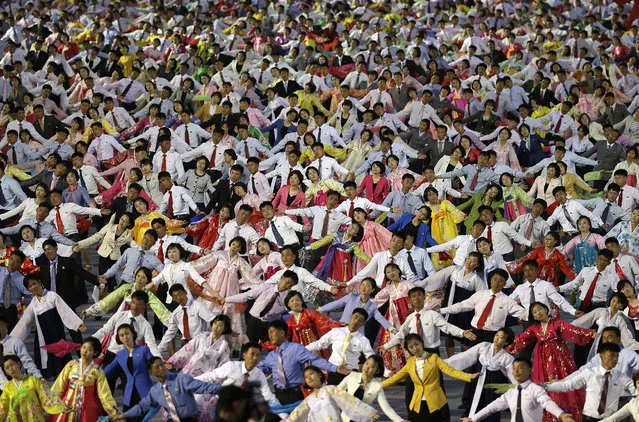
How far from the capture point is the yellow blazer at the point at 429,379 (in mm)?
12754

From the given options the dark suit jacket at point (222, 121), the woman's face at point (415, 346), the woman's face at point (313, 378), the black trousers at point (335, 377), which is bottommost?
the dark suit jacket at point (222, 121)

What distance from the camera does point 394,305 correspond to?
14.9 metres

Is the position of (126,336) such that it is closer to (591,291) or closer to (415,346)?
(415,346)

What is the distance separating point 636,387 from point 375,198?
8.02 metres

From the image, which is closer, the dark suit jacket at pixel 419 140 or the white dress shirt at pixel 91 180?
the white dress shirt at pixel 91 180

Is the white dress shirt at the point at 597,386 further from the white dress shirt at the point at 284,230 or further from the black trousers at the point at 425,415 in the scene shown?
the white dress shirt at the point at 284,230

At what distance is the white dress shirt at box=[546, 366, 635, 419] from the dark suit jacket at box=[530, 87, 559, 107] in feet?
43.9

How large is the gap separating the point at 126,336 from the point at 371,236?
5.20 metres

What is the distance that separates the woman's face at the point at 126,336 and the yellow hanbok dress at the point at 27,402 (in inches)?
31.5

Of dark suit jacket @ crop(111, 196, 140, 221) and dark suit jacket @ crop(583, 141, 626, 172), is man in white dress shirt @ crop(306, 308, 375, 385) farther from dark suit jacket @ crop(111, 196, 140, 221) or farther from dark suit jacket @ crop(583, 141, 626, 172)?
dark suit jacket @ crop(583, 141, 626, 172)

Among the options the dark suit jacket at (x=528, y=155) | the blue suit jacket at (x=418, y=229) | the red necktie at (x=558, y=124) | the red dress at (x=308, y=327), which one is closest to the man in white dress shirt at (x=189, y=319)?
the red dress at (x=308, y=327)

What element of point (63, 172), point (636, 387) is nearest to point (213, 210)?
point (63, 172)

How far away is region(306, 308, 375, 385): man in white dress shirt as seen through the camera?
43.8 ft

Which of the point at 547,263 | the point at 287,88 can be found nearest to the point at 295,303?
the point at 547,263
